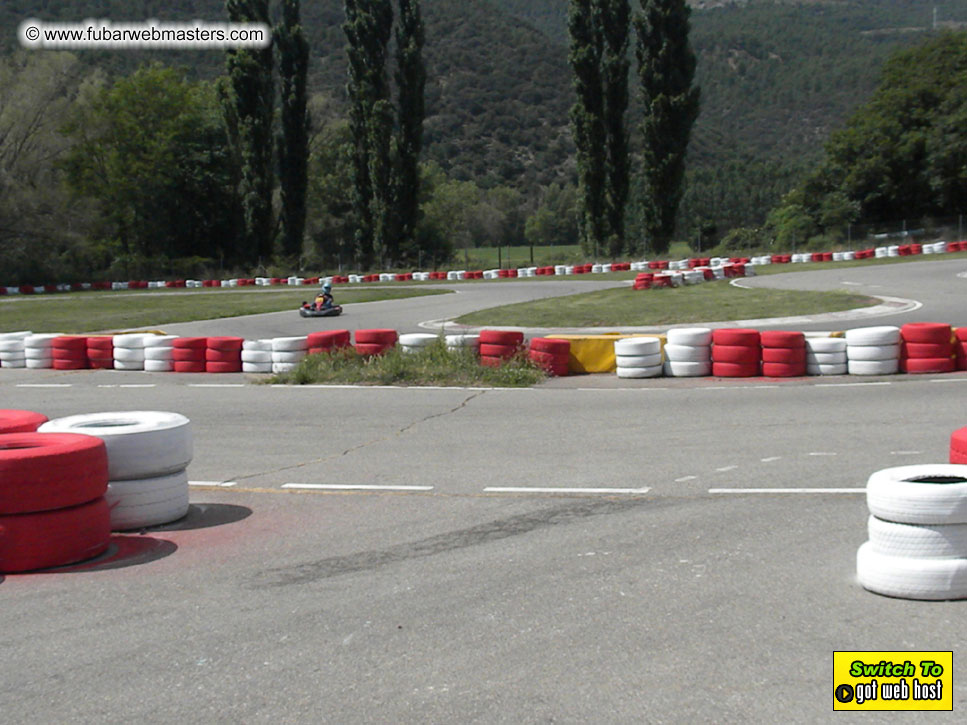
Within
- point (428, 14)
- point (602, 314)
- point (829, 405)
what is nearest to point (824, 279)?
point (602, 314)

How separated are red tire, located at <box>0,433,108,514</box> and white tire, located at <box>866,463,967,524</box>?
464cm

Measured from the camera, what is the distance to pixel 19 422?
28.3ft

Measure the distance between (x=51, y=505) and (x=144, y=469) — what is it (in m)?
1.07

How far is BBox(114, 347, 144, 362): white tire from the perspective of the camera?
65.0 ft

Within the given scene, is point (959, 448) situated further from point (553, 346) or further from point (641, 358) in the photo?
point (553, 346)

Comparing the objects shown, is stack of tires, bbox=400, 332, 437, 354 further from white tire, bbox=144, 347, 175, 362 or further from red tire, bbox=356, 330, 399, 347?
white tire, bbox=144, 347, 175, 362

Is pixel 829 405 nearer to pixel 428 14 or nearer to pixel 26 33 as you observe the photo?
pixel 26 33

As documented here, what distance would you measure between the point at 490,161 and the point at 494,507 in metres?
134

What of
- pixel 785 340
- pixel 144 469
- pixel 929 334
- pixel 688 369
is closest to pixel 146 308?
pixel 688 369

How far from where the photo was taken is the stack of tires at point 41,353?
2075cm

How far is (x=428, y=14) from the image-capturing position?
159 m

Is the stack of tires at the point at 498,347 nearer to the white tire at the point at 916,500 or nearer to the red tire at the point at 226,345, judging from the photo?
the red tire at the point at 226,345

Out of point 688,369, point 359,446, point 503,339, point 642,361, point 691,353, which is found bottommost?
point 359,446

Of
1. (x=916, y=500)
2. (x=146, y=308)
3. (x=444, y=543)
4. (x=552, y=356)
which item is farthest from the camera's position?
(x=146, y=308)
